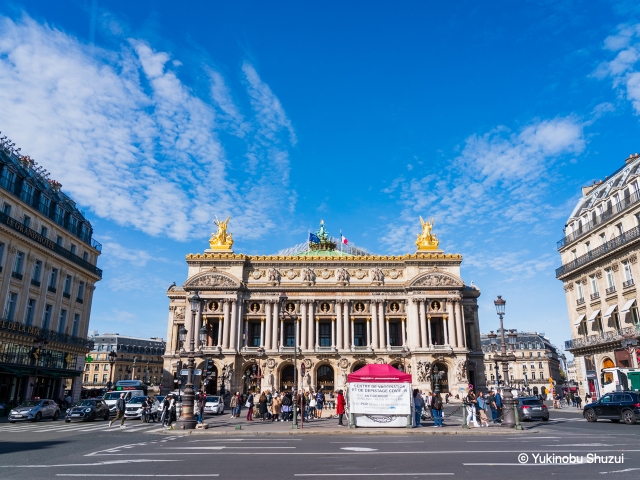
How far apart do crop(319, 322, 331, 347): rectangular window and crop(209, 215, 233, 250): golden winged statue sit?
17003 millimetres

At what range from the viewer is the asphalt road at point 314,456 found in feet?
35.9

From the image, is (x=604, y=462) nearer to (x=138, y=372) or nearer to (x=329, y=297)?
(x=329, y=297)

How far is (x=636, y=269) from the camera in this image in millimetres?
39125

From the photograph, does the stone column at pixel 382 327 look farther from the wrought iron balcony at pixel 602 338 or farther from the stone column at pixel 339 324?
the wrought iron balcony at pixel 602 338

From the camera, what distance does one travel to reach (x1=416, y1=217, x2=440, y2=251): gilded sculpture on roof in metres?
66.1

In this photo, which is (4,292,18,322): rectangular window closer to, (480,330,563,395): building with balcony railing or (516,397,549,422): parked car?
(516,397,549,422): parked car

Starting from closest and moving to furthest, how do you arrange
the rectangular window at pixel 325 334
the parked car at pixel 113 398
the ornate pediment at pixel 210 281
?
the parked car at pixel 113 398
the ornate pediment at pixel 210 281
the rectangular window at pixel 325 334

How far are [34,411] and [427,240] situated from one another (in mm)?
50775

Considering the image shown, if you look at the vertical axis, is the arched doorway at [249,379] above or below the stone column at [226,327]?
below

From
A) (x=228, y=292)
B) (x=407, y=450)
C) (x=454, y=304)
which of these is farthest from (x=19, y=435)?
(x=454, y=304)

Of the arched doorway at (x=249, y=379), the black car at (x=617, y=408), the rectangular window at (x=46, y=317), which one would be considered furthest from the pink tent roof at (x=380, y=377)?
the arched doorway at (x=249, y=379)

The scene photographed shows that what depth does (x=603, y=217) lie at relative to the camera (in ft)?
148

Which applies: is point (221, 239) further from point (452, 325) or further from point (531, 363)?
point (531, 363)

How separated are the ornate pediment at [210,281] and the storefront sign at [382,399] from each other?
4086 centimetres
